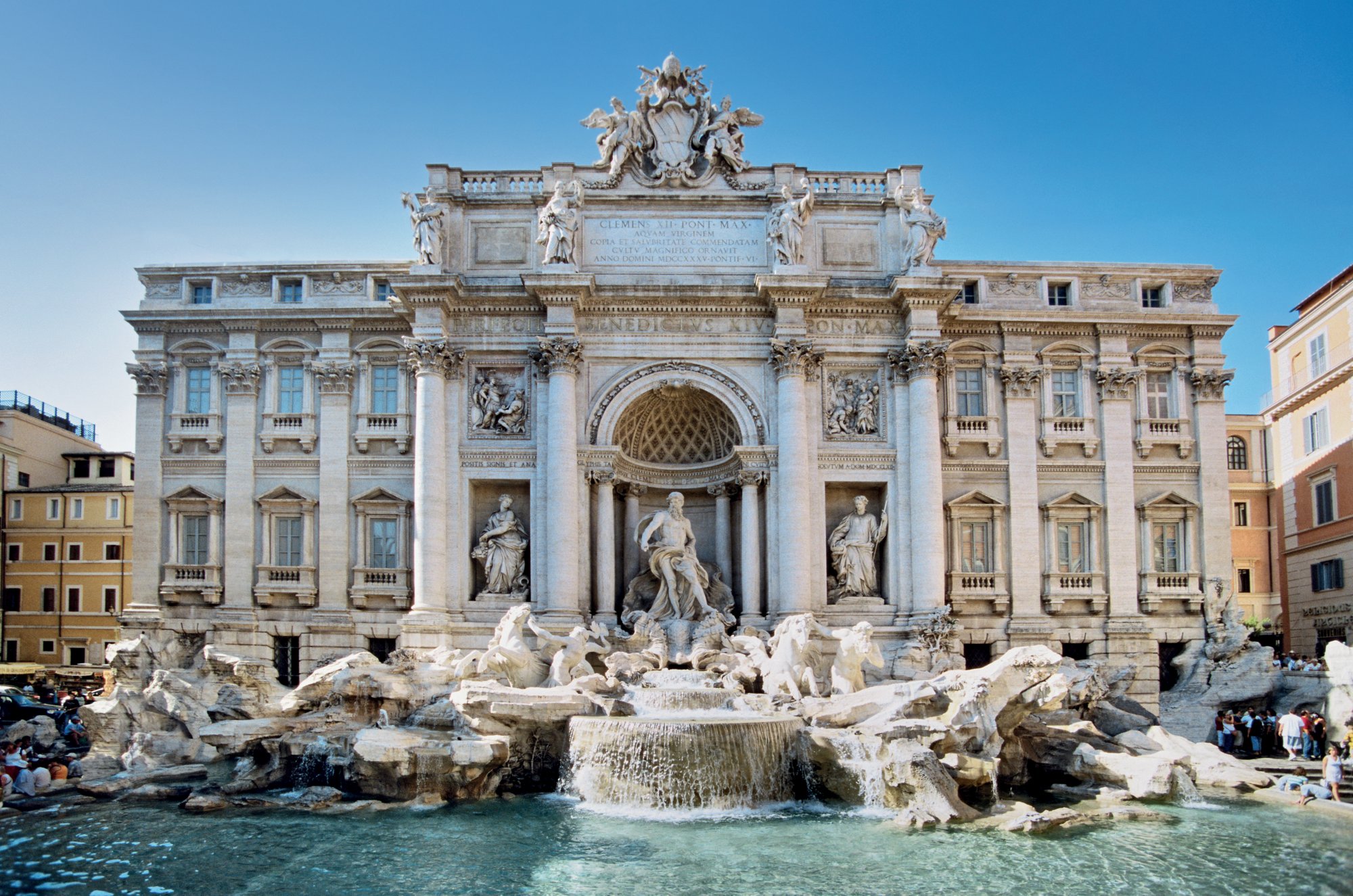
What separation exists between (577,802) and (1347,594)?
26229mm

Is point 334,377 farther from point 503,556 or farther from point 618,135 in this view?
point 618,135

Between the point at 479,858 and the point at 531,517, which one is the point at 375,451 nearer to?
the point at 531,517

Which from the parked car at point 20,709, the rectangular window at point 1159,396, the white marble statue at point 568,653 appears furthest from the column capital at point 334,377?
the rectangular window at point 1159,396

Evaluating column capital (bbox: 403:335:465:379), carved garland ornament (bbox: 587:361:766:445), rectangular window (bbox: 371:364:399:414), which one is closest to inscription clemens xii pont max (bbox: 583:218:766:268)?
carved garland ornament (bbox: 587:361:766:445)

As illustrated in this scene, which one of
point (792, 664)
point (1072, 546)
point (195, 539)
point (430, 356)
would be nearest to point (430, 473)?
point (430, 356)

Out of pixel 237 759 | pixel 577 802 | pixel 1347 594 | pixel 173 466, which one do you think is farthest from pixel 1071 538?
pixel 173 466

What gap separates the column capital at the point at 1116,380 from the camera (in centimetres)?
2962

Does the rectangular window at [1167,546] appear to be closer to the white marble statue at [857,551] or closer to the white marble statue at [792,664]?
the white marble statue at [857,551]

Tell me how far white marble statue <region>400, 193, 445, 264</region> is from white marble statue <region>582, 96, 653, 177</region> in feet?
14.4

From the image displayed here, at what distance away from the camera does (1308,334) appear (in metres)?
36.6

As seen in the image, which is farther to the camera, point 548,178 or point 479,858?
point 548,178

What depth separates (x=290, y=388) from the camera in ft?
97.7

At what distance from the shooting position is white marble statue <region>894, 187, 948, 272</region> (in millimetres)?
27969

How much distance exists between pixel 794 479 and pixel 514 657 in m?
8.28
